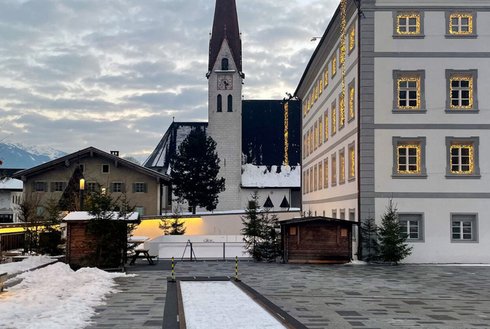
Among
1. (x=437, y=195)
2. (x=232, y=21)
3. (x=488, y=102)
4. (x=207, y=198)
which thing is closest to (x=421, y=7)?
(x=488, y=102)

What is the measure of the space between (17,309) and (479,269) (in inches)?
873

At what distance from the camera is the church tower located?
86.2 metres

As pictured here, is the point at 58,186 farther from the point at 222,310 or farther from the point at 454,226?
the point at 222,310

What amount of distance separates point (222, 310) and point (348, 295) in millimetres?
5679

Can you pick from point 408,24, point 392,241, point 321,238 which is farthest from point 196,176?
point 392,241

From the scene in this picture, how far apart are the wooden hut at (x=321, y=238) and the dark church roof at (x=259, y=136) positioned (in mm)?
59620

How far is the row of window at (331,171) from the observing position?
120 feet

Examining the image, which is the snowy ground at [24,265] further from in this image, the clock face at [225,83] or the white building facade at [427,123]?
the clock face at [225,83]

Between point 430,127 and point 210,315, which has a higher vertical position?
point 430,127

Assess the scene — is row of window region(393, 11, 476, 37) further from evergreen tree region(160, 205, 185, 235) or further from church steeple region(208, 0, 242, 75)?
church steeple region(208, 0, 242, 75)

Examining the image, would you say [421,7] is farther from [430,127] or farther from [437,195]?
[437,195]

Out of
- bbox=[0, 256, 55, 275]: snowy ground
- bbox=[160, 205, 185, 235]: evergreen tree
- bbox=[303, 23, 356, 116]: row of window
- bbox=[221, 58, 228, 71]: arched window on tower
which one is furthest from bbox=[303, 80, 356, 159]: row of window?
bbox=[221, 58, 228, 71]: arched window on tower

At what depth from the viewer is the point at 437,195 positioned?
33.8m

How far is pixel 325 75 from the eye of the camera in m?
46.5
